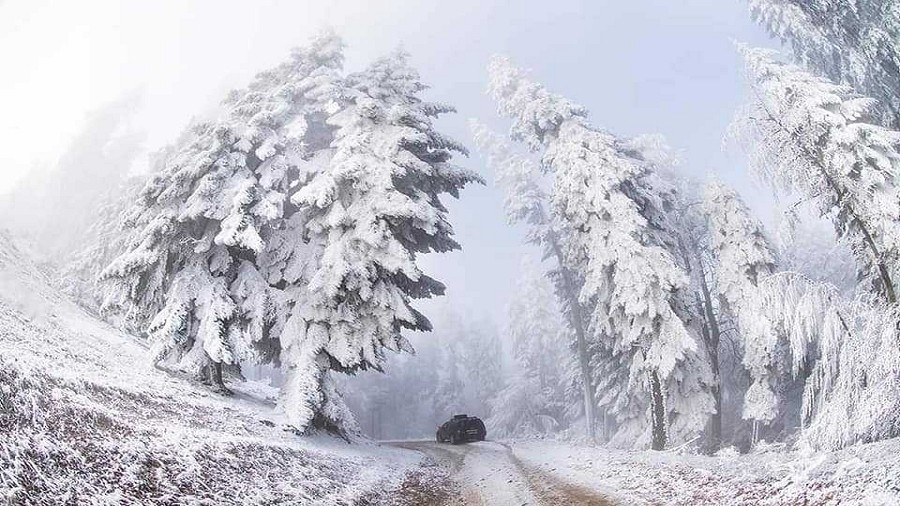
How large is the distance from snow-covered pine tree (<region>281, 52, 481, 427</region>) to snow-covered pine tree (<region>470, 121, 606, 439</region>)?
14.5m

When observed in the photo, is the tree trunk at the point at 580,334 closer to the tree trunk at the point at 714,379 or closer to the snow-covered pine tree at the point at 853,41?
the tree trunk at the point at 714,379

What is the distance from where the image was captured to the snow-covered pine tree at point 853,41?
1289 cm

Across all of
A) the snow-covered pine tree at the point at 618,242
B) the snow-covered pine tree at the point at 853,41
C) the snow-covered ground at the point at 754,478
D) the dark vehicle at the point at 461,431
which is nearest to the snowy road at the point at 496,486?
the snow-covered ground at the point at 754,478

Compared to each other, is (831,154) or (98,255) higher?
(98,255)

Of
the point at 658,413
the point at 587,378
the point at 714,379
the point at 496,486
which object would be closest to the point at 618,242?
the point at 658,413

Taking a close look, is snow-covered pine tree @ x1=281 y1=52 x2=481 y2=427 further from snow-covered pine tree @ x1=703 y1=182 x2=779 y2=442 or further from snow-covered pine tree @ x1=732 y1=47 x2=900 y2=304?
snow-covered pine tree @ x1=703 y1=182 x2=779 y2=442

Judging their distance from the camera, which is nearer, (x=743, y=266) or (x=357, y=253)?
(x=357, y=253)

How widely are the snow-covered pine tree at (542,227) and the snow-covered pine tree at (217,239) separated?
52.2 ft

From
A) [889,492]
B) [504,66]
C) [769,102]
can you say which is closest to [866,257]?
[769,102]

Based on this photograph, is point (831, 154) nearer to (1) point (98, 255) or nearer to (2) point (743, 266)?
(2) point (743, 266)

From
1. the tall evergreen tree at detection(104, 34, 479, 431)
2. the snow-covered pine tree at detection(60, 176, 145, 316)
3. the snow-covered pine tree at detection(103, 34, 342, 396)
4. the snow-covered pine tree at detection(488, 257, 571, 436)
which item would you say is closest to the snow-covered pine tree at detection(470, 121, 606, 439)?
the snow-covered pine tree at detection(488, 257, 571, 436)

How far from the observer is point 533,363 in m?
46.9

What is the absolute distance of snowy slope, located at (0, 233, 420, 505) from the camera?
234 inches

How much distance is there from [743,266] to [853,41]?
11.2 m
